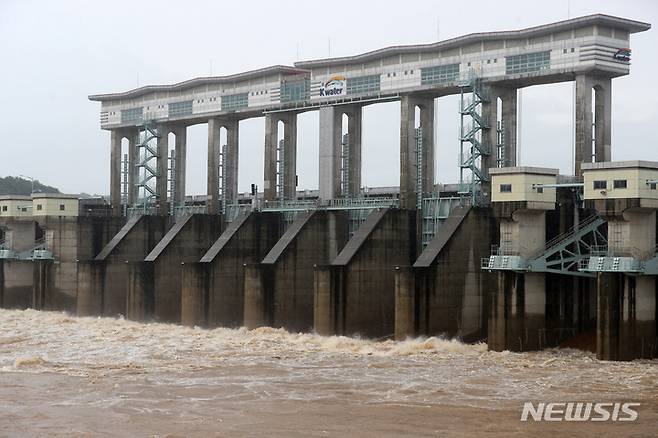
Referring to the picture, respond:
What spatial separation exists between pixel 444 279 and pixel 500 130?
7.59 m

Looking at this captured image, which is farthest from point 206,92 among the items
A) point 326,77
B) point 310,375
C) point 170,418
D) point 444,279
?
point 170,418

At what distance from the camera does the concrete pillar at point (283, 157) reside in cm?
5434

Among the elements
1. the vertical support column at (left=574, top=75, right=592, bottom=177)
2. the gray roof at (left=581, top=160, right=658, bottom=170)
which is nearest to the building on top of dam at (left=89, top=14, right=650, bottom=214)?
the vertical support column at (left=574, top=75, right=592, bottom=177)

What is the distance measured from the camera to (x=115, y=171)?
65.8 metres

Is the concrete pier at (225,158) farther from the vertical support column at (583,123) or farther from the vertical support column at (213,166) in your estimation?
the vertical support column at (583,123)

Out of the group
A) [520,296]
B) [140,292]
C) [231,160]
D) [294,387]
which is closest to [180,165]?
[231,160]

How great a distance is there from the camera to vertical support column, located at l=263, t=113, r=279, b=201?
5428 cm

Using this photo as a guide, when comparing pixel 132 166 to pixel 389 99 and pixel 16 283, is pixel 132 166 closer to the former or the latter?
pixel 16 283

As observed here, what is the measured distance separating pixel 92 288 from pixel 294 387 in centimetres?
2516

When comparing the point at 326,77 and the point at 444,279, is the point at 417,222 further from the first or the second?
the point at 326,77

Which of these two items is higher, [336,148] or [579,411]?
[336,148]

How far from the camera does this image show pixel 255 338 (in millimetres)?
44250

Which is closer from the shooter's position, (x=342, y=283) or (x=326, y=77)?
(x=342, y=283)

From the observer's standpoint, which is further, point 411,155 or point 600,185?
point 411,155
